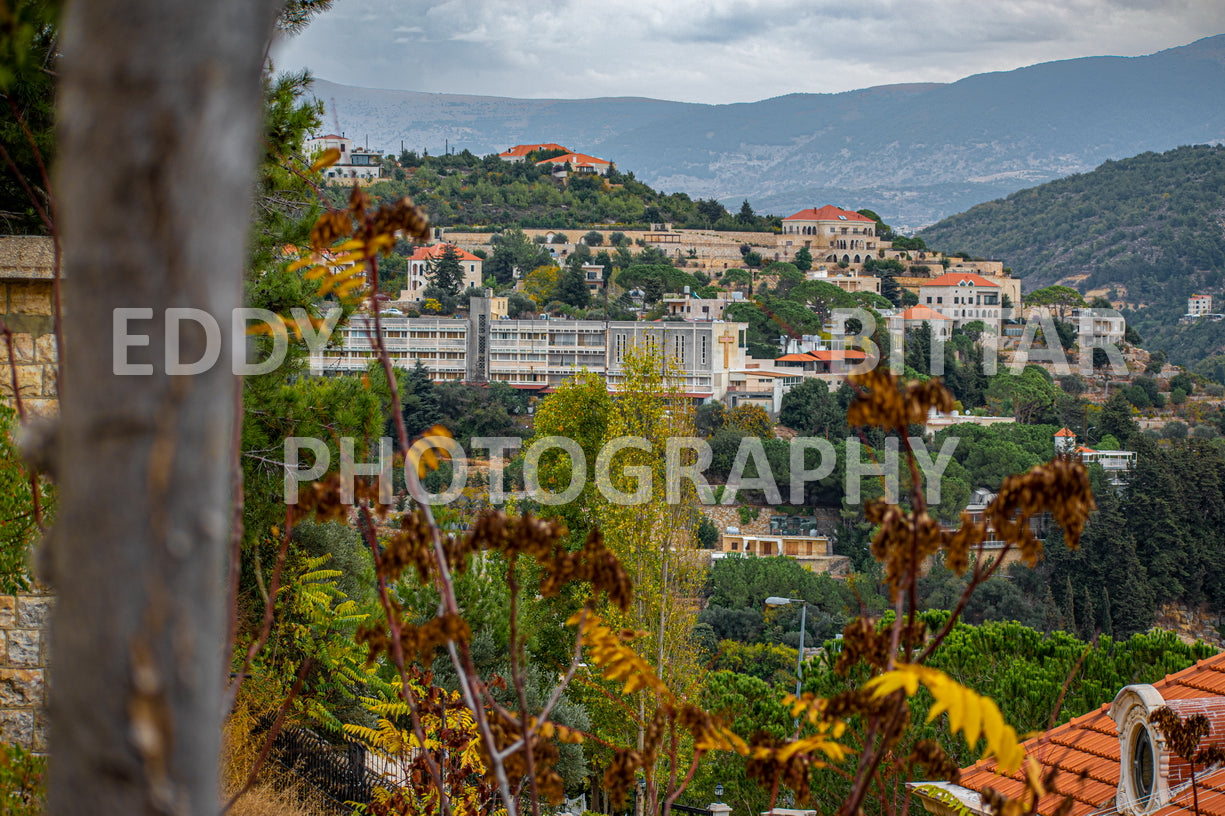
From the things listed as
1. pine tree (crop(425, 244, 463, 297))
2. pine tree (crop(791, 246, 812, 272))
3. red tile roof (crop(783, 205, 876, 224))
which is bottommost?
pine tree (crop(425, 244, 463, 297))

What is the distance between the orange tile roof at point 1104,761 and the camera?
10.7 ft

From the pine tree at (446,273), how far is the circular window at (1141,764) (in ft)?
153

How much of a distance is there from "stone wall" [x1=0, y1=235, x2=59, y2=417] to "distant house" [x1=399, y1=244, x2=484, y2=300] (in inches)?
1827

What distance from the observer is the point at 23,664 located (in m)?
3.35

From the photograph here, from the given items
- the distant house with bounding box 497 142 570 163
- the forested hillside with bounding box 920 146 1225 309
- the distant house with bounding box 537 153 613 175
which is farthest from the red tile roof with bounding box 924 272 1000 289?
the distant house with bounding box 497 142 570 163

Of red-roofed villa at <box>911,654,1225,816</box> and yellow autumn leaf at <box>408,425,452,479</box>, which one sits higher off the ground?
yellow autumn leaf at <box>408,425,452,479</box>

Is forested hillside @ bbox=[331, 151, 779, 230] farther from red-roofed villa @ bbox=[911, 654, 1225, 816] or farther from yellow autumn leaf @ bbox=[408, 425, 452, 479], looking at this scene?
yellow autumn leaf @ bbox=[408, 425, 452, 479]

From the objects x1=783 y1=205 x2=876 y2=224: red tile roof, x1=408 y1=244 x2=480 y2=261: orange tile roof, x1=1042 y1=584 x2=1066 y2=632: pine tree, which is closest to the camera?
x1=1042 y1=584 x2=1066 y2=632: pine tree

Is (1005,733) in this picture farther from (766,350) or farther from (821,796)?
(766,350)

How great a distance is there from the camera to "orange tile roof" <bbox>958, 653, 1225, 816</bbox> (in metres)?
3.27

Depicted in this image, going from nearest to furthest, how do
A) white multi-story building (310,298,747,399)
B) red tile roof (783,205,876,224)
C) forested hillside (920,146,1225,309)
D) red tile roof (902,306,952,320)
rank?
white multi-story building (310,298,747,399)
red tile roof (902,306,952,320)
red tile roof (783,205,876,224)
forested hillside (920,146,1225,309)

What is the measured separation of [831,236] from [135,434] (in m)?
66.4

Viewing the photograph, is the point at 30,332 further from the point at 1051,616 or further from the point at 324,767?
the point at 1051,616

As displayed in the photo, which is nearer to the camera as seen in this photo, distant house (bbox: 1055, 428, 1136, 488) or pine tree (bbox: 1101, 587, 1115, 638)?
pine tree (bbox: 1101, 587, 1115, 638)
